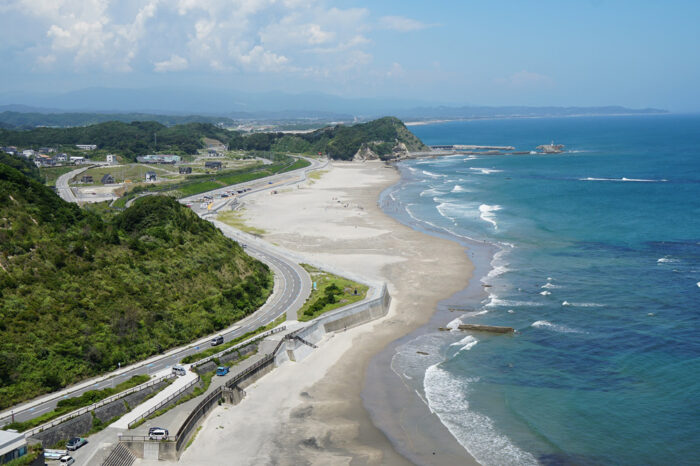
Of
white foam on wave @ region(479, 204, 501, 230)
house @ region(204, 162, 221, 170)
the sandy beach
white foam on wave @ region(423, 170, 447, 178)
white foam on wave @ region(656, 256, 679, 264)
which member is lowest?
the sandy beach

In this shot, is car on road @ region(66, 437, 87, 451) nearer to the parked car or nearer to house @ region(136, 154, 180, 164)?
the parked car

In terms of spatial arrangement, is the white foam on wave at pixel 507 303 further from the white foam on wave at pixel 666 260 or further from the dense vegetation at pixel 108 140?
Result: the dense vegetation at pixel 108 140

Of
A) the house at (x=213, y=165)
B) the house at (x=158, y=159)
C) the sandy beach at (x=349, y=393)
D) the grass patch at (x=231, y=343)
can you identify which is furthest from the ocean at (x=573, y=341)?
the house at (x=158, y=159)

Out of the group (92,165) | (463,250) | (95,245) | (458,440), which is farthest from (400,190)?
(458,440)

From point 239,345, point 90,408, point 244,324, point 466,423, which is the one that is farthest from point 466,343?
point 90,408

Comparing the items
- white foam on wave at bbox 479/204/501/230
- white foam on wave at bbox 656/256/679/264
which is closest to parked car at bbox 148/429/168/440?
white foam on wave at bbox 656/256/679/264
